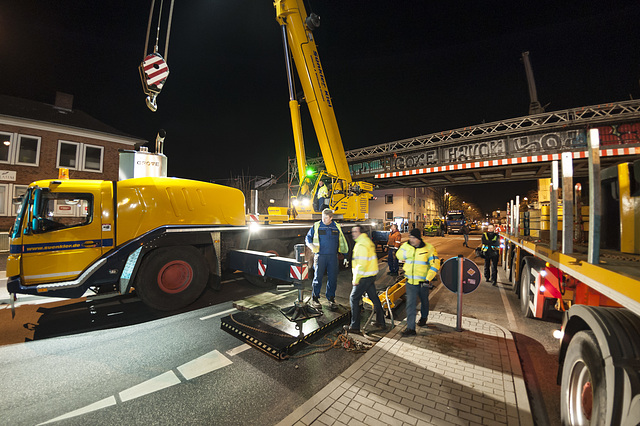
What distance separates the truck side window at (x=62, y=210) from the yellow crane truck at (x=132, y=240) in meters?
0.01

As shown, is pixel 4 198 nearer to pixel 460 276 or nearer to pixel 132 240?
pixel 132 240

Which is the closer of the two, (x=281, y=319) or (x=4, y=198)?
(x=281, y=319)

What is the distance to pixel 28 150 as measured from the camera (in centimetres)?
1469

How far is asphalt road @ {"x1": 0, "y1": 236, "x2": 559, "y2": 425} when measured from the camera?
8.38ft

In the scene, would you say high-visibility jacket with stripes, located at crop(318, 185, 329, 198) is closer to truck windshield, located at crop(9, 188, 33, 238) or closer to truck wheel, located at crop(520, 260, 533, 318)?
truck wheel, located at crop(520, 260, 533, 318)

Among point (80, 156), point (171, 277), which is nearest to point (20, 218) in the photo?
point (171, 277)

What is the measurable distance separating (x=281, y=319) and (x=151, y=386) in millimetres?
1913

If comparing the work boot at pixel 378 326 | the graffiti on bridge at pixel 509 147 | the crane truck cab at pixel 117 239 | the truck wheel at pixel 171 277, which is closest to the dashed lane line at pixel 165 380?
the truck wheel at pixel 171 277

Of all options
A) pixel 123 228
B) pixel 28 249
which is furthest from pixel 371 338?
pixel 28 249

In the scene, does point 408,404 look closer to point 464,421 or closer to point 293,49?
point 464,421

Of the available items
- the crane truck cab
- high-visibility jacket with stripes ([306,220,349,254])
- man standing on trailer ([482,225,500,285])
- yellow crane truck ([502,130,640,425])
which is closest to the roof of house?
the crane truck cab

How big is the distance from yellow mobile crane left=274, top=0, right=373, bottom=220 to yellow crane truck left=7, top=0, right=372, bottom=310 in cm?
297

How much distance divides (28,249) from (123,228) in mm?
1294

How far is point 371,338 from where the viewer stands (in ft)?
13.5
